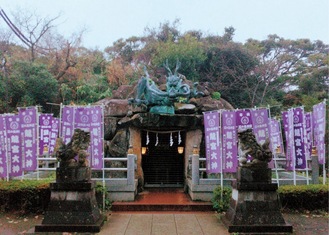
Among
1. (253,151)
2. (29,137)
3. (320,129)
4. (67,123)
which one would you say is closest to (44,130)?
(29,137)

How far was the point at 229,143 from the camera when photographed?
33.3ft

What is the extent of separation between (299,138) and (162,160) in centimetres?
658

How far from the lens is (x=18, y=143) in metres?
10.6

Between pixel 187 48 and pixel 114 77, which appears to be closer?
pixel 187 48

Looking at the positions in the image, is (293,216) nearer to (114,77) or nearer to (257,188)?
(257,188)

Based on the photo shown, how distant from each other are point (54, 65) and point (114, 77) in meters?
5.83

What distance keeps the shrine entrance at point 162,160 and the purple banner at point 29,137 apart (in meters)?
5.30

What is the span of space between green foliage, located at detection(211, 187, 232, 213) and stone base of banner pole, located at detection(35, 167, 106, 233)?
414 centimetres

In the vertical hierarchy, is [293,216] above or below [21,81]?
below

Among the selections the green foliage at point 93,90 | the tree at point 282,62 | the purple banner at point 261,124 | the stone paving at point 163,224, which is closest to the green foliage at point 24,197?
the stone paving at point 163,224

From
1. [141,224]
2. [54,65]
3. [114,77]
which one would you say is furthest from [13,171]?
[54,65]

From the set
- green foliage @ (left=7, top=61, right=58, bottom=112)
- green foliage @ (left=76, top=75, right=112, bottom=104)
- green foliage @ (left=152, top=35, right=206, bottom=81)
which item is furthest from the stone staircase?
green foliage @ (left=7, top=61, right=58, bottom=112)

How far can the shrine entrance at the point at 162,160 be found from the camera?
48.5ft

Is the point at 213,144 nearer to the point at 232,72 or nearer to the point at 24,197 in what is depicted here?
the point at 24,197
